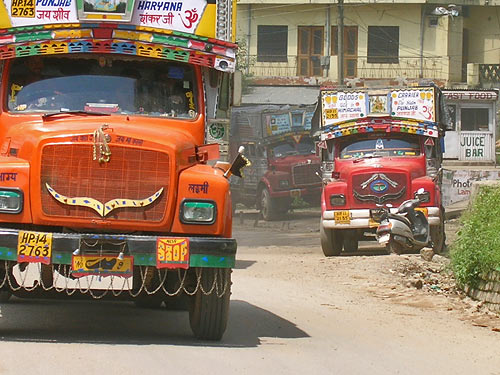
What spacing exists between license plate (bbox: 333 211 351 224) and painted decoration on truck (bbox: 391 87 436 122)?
205 centimetres

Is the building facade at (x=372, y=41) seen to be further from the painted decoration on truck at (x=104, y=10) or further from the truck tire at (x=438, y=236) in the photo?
the painted decoration on truck at (x=104, y=10)

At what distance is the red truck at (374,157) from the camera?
19.0 metres

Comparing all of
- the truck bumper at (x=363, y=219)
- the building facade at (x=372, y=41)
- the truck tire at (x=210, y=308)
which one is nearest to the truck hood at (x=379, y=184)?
the truck bumper at (x=363, y=219)

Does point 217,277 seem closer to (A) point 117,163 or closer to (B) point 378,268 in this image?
(A) point 117,163

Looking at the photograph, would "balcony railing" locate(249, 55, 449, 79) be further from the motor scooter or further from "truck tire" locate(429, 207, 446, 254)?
the motor scooter

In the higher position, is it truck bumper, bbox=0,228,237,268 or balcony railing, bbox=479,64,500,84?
balcony railing, bbox=479,64,500,84

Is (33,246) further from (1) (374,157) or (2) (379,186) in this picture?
(1) (374,157)

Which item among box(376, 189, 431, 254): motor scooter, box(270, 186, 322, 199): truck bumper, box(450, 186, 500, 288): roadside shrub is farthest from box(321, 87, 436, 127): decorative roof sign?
box(270, 186, 322, 199): truck bumper

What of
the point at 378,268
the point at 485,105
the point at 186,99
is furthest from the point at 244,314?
the point at 485,105

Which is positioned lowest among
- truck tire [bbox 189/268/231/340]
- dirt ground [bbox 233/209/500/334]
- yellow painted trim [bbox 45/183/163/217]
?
dirt ground [bbox 233/209/500/334]

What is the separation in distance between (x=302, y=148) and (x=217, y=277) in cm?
2291

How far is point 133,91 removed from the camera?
9.41 metres

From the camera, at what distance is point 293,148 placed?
31188 millimetres

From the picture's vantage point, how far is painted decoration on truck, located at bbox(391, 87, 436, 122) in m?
19.5
